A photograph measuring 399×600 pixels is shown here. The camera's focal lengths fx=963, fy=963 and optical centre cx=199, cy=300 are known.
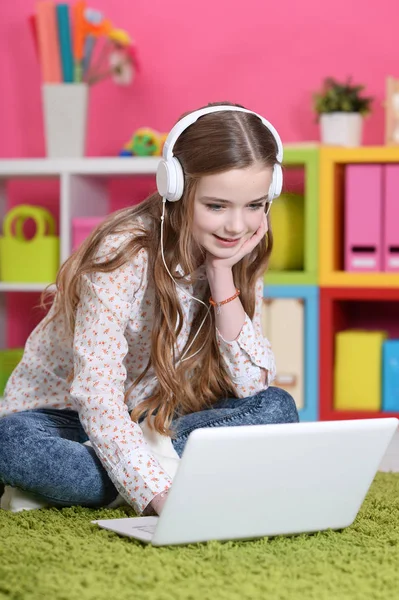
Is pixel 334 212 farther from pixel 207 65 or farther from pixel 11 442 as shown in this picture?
pixel 11 442

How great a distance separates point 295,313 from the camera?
239cm

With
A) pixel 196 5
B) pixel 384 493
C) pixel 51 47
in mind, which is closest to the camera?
pixel 384 493

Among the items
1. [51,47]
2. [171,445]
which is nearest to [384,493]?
[171,445]

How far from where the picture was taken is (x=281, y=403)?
4.88 feet

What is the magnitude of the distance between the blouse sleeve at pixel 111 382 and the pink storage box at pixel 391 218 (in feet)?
3.58

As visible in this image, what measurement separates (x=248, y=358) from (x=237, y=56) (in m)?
1.46

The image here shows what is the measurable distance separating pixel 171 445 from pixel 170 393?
81 millimetres

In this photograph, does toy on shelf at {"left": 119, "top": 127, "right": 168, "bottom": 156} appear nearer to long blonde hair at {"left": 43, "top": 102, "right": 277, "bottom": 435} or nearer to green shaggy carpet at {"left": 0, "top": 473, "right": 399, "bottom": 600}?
long blonde hair at {"left": 43, "top": 102, "right": 277, "bottom": 435}

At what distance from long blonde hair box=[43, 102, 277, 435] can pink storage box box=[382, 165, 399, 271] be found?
0.93 meters

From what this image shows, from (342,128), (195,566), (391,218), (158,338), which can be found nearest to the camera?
(195,566)

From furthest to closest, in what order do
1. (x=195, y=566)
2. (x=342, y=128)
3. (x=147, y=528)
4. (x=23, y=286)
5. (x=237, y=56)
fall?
(x=237, y=56)
(x=23, y=286)
(x=342, y=128)
(x=147, y=528)
(x=195, y=566)

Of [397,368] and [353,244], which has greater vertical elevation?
[353,244]

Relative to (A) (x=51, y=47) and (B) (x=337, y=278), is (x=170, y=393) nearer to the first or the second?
(B) (x=337, y=278)

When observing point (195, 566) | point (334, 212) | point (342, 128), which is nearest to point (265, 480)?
point (195, 566)
